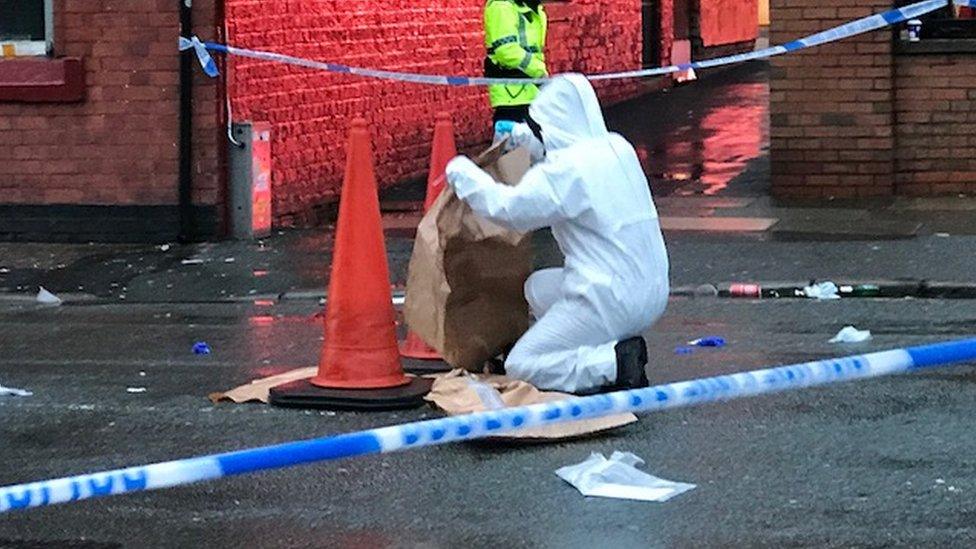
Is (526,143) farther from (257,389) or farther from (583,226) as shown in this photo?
(257,389)

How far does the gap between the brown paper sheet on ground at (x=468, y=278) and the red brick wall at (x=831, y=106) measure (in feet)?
21.4

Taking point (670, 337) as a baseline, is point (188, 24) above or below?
above

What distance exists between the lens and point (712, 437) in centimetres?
727

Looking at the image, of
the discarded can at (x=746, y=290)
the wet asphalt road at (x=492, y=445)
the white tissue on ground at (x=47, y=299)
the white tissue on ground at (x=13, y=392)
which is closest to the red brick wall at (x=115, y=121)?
the wet asphalt road at (x=492, y=445)

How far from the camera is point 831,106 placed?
14.1 m

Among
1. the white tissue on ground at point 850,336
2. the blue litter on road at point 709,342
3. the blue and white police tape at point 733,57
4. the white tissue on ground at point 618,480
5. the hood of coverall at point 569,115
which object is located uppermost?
the blue and white police tape at point 733,57

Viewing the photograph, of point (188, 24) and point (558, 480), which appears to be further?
point (188, 24)

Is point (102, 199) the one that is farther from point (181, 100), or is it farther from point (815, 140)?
point (815, 140)

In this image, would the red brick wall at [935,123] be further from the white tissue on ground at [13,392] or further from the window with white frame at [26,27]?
the white tissue on ground at [13,392]

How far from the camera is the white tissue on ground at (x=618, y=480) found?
21.1 feet

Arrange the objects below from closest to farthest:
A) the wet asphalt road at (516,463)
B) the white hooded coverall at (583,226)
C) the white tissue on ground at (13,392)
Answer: the wet asphalt road at (516,463) < the white hooded coverall at (583,226) < the white tissue on ground at (13,392)

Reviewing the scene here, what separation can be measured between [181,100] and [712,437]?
21.8 ft

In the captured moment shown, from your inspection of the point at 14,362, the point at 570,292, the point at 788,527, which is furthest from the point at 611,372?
the point at 14,362

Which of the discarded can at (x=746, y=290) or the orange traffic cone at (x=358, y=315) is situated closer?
the orange traffic cone at (x=358, y=315)
